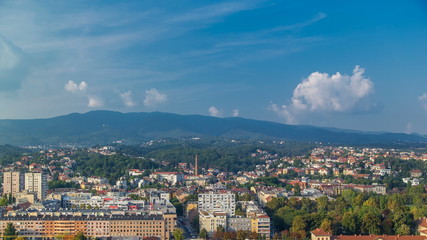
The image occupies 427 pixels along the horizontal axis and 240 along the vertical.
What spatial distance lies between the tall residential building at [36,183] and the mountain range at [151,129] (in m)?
88.8

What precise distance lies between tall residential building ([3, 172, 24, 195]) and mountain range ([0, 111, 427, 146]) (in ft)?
289

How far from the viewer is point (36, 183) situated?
32.8 m

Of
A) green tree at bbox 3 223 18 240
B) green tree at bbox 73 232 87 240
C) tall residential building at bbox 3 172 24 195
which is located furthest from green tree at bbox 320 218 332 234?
tall residential building at bbox 3 172 24 195

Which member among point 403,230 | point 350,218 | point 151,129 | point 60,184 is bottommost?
point 403,230

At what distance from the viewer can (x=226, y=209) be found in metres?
26.0

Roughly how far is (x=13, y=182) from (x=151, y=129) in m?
127

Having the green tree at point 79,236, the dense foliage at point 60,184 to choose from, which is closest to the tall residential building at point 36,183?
the dense foliage at point 60,184

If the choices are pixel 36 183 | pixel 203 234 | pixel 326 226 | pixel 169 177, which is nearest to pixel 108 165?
pixel 169 177

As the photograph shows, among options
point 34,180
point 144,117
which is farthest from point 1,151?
point 144,117

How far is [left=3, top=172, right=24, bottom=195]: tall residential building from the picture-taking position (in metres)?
33.2

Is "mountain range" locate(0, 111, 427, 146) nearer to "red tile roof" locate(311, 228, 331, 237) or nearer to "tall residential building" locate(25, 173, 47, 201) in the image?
"tall residential building" locate(25, 173, 47, 201)

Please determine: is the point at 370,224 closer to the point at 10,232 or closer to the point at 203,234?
the point at 203,234

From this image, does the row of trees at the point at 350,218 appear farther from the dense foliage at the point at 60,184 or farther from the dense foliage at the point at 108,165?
the dense foliage at the point at 108,165

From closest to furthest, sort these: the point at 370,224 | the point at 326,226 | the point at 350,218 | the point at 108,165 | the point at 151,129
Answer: the point at 326,226
the point at 370,224
the point at 350,218
the point at 108,165
the point at 151,129
